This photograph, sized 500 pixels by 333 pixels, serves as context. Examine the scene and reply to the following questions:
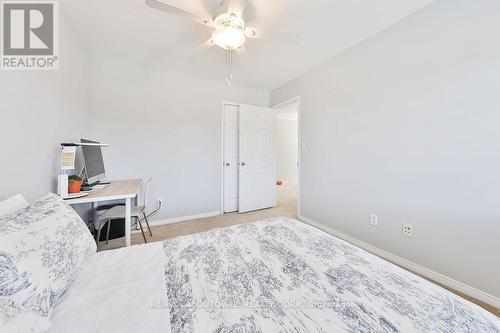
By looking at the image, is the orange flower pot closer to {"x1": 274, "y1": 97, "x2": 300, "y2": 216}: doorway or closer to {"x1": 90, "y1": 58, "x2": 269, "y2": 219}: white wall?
{"x1": 90, "y1": 58, "x2": 269, "y2": 219}: white wall

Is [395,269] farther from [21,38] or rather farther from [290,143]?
[290,143]

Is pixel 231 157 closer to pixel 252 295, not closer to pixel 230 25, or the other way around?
pixel 230 25

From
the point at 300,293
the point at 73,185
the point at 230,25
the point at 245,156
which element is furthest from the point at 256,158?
the point at 300,293

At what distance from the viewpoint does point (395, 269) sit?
36.3 inches

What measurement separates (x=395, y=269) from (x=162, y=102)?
325 centimetres

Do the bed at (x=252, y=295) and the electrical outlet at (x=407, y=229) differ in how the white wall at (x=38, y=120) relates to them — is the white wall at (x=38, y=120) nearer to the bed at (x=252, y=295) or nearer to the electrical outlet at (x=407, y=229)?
the bed at (x=252, y=295)

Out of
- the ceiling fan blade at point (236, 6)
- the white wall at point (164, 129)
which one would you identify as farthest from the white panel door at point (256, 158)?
the ceiling fan blade at point (236, 6)


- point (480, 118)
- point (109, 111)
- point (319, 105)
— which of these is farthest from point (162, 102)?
point (480, 118)

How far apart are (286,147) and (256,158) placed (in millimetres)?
3336

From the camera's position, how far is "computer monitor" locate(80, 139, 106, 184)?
6.44 feet

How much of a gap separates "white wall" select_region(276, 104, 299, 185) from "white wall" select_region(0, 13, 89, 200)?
5.36 meters

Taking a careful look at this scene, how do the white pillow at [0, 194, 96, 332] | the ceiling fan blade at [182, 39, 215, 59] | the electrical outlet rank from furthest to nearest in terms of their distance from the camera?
the ceiling fan blade at [182, 39, 215, 59] < the electrical outlet < the white pillow at [0, 194, 96, 332]

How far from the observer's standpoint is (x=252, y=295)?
2.49 ft

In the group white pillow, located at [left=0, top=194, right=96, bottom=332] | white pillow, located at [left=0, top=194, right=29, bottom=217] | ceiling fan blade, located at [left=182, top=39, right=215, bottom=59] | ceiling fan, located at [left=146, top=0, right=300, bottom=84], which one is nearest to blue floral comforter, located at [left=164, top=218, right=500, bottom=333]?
white pillow, located at [left=0, top=194, right=96, bottom=332]
